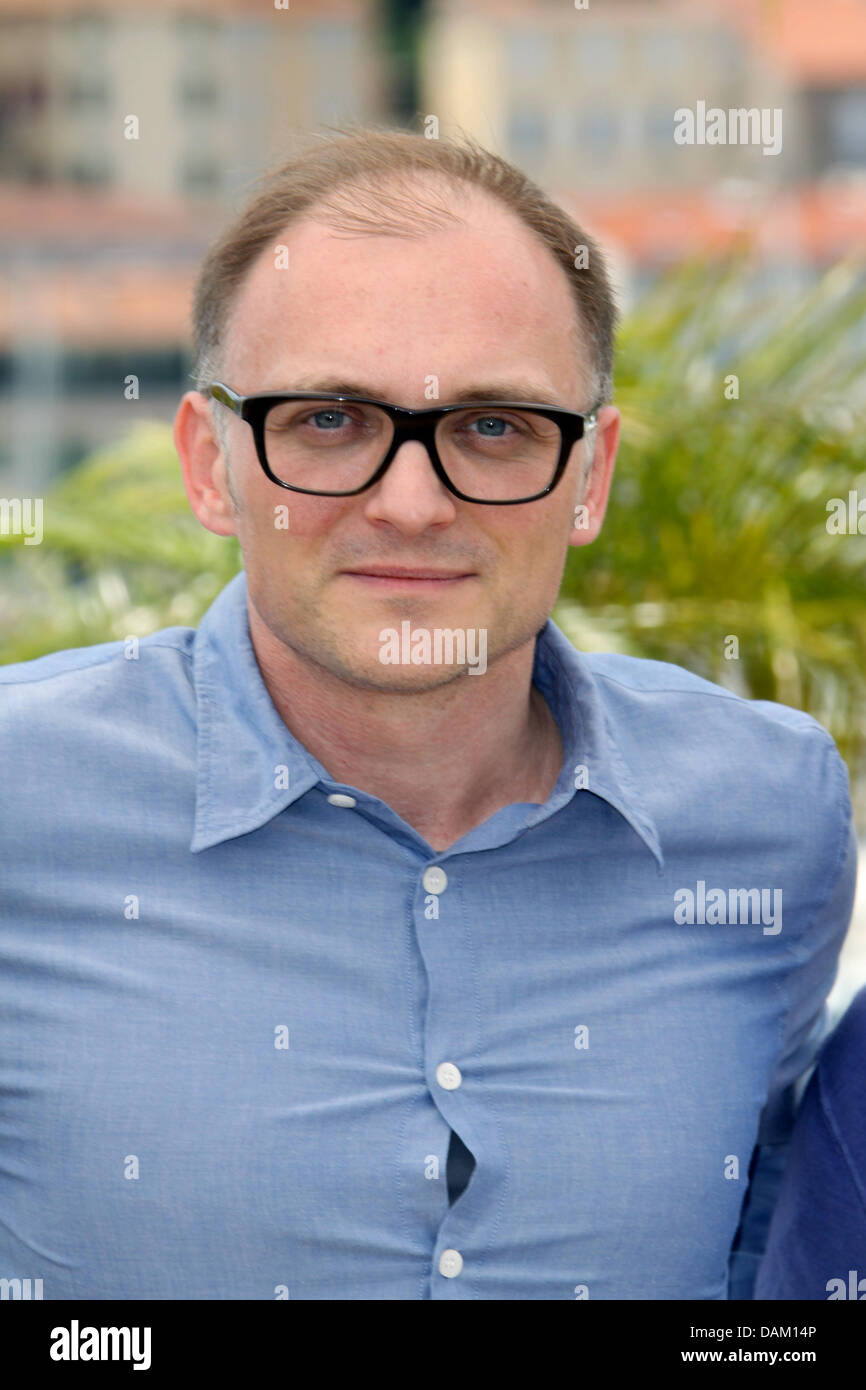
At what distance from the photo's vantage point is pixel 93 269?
5.30 metres

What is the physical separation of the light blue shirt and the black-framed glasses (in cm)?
20

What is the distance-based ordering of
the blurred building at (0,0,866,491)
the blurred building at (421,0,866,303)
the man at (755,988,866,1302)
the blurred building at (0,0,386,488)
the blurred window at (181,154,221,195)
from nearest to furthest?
the man at (755,988,866,1302) < the blurred building at (421,0,866,303) < the blurred building at (0,0,866,491) < the blurred building at (0,0,386,488) < the blurred window at (181,154,221,195)

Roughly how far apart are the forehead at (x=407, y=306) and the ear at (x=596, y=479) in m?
0.12

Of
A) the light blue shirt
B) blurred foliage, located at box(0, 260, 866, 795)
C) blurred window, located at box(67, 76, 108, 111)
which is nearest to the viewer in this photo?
the light blue shirt

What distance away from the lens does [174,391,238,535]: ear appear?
1.33 m

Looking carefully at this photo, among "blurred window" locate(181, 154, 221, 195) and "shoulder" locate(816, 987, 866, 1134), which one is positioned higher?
"blurred window" locate(181, 154, 221, 195)

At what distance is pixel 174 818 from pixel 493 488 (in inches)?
14.6

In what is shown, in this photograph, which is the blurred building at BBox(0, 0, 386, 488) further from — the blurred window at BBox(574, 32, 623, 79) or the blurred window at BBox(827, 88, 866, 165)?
the blurred window at BBox(827, 88, 866, 165)

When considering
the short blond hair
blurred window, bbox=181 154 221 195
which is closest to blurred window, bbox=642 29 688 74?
blurred window, bbox=181 154 221 195

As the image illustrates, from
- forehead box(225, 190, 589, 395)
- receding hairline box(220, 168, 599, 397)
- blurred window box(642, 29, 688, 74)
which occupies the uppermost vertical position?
blurred window box(642, 29, 688, 74)

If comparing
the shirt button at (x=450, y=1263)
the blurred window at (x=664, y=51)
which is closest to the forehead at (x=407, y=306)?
the shirt button at (x=450, y=1263)

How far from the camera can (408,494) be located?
116 cm

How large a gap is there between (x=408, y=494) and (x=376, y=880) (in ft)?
1.03

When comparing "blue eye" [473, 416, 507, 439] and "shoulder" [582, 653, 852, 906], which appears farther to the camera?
"shoulder" [582, 653, 852, 906]
